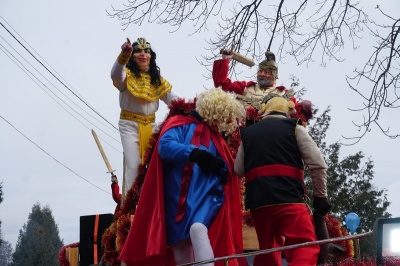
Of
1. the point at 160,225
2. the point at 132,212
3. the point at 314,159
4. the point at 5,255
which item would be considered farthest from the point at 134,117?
the point at 5,255

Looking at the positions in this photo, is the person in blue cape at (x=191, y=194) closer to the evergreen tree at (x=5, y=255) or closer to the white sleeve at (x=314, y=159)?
the white sleeve at (x=314, y=159)

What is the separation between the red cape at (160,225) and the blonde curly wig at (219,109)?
14cm

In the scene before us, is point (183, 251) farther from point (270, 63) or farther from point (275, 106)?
point (270, 63)

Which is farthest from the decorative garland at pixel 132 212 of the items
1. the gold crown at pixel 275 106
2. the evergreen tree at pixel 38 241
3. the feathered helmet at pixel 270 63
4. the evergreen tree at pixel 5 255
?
the evergreen tree at pixel 5 255

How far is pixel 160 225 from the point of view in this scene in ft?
18.0

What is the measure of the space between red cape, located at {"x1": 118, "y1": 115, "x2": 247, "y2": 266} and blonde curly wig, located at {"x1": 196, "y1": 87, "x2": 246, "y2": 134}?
5.4 inches

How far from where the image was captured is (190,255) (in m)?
5.55

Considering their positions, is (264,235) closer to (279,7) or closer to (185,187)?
(185,187)

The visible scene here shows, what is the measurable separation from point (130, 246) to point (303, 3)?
4.57 m

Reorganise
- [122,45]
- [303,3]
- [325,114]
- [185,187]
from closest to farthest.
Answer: [185,187] < [122,45] < [303,3] < [325,114]

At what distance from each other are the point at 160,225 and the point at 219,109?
39.0 inches

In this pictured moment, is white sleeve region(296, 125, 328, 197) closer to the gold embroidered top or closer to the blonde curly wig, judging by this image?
the blonde curly wig

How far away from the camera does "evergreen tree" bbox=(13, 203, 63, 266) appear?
126ft

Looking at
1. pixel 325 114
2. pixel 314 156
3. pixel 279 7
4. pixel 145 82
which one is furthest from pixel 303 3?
pixel 325 114
